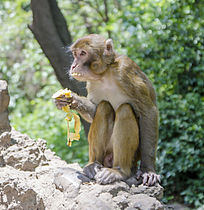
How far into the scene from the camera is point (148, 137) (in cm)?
459

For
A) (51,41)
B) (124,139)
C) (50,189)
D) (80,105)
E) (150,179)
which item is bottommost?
(150,179)

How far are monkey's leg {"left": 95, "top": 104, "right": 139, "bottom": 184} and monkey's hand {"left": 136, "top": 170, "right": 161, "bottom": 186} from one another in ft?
0.53

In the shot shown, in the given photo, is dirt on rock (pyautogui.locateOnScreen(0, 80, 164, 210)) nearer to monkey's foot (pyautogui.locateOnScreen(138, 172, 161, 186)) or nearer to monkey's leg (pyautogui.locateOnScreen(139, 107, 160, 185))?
monkey's foot (pyautogui.locateOnScreen(138, 172, 161, 186))

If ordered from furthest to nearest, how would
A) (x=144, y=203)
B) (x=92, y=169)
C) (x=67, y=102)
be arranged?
(x=67, y=102) < (x=92, y=169) < (x=144, y=203)

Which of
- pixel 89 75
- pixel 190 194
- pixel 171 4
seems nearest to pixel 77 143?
pixel 190 194

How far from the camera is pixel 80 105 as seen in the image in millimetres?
4676

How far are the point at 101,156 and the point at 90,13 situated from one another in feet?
31.4

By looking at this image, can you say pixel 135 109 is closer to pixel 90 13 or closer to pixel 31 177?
pixel 31 177

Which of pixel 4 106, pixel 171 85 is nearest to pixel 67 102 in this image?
pixel 4 106

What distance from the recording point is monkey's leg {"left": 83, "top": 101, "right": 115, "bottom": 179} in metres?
4.57

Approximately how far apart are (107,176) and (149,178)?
1.86 feet

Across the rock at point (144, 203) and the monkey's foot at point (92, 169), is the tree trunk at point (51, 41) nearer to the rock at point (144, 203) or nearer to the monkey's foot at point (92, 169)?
the monkey's foot at point (92, 169)

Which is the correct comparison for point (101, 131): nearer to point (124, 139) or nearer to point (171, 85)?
point (124, 139)

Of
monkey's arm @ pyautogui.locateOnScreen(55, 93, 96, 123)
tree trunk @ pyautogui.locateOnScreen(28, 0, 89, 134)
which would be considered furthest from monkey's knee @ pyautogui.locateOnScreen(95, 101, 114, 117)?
tree trunk @ pyautogui.locateOnScreen(28, 0, 89, 134)
